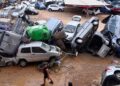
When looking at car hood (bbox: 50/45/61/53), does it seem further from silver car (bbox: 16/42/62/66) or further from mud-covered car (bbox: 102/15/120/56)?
mud-covered car (bbox: 102/15/120/56)

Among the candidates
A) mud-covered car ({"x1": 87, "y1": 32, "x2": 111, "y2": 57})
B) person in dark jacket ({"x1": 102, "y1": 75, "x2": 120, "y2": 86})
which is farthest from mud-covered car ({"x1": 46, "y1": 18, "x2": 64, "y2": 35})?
person in dark jacket ({"x1": 102, "y1": 75, "x2": 120, "y2": 86})

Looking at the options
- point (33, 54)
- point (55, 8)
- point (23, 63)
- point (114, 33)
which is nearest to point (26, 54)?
point (33, 54)

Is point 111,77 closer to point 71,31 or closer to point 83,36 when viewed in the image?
point 83,36

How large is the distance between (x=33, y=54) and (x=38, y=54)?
30 cm

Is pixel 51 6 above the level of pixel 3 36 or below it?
below

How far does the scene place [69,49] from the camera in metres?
21.8

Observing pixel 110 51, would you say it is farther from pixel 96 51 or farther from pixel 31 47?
pixel 31 47

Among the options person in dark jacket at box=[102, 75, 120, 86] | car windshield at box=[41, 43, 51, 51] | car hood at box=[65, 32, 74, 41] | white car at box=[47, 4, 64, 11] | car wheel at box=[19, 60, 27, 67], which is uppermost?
person in dark jacket at box=[102, 75, 120, 86]

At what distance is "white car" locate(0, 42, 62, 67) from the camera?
19125 mm

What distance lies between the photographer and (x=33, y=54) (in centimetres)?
1908

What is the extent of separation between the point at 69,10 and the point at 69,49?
64.7ft

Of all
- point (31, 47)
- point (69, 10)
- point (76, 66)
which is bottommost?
point (69, 10)

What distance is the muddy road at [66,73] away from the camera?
17.5 metres

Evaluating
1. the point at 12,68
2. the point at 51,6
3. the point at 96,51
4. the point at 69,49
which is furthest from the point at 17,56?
the point at 51,6
